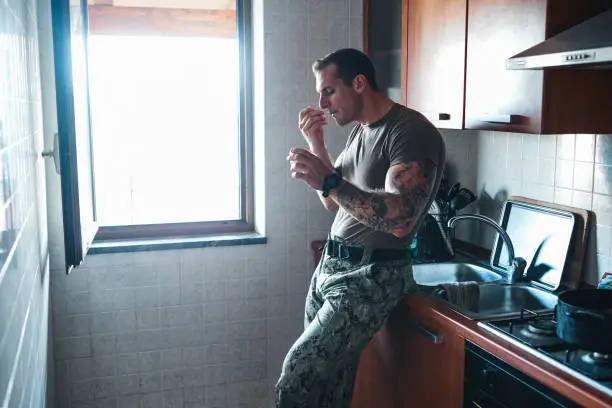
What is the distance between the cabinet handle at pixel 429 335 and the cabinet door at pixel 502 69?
0.66 meters

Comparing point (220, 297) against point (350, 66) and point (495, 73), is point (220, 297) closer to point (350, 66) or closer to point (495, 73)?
point (350, 66)

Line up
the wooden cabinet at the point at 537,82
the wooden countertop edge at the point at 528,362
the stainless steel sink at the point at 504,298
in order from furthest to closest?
the stainless steel sink at the point at 504,298 → the wooden cabinet at the point at 537,82 → the wooden countertop edge at the point at 528,362

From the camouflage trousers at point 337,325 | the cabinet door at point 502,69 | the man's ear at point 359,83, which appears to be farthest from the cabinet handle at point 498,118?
the camouflage trousers at point 337,325

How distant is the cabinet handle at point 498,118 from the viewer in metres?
1.97

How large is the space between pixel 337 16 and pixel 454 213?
3.22 ft

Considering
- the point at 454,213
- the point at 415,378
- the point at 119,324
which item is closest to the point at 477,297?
the point at 415,378

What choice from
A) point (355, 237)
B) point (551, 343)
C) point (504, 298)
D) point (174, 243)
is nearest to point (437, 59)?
point (355, 237)

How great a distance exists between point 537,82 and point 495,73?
0.74 ft

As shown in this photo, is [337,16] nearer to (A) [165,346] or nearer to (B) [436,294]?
(B) [436,294]

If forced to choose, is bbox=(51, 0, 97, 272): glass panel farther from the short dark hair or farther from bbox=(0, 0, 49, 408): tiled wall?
the short dark hair

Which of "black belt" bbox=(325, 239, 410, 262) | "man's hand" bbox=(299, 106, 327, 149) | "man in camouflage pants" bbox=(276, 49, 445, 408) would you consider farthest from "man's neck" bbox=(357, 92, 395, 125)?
"black belt" bbox=(325, 239, 410, 262)

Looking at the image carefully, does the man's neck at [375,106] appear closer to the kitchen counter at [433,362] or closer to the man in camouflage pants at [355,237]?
the man in camouflage pants at [355,237]

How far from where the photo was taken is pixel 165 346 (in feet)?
9.41

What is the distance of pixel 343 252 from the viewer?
2.12m
